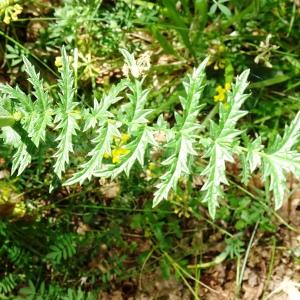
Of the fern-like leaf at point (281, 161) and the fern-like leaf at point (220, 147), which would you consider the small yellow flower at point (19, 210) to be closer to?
the fern-like leaf at point (220, 147)

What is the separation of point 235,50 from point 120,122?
4.40 feet

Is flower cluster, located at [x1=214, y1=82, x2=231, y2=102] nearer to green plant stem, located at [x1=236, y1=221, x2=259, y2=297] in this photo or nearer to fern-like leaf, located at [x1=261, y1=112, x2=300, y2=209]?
green plant stem, located at [x1=236, y1=221, x2=259, y2=297]

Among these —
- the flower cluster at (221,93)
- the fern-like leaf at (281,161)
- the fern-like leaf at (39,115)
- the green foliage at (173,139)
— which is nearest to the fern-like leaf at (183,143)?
the green foliage at (173,139)

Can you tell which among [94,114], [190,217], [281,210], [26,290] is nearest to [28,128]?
[94,114]

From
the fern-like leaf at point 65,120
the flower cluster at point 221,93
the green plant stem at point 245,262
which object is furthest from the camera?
the green plant stem at point 245,262

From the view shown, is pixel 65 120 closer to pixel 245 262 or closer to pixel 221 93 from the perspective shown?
pixel 221 93

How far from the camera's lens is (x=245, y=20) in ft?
8.27

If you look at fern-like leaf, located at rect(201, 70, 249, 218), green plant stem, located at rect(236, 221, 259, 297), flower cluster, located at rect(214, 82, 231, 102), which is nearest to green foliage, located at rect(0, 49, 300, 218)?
fern-like leaf, located at rect(201, 70, 249, 218)

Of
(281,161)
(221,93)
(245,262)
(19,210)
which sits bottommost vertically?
(245,262)

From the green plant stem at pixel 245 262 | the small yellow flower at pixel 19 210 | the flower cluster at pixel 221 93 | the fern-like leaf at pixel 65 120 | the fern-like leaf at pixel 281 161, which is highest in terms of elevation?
the fern-like leaf at pixel 65 120

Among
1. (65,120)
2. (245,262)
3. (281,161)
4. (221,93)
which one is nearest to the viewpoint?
(281,161)

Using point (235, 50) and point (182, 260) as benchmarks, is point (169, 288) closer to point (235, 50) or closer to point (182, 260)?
point (182, 260)

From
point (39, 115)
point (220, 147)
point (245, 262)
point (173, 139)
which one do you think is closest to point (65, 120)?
point (39, 115)

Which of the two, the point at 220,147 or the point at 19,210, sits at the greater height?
the point at 220,147
